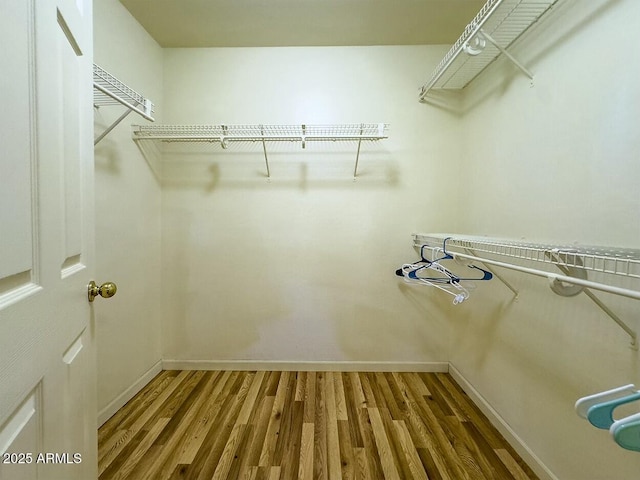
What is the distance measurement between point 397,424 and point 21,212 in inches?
72.6

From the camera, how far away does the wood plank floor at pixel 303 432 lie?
123cm

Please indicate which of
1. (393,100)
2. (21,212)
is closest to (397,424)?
(21,212)

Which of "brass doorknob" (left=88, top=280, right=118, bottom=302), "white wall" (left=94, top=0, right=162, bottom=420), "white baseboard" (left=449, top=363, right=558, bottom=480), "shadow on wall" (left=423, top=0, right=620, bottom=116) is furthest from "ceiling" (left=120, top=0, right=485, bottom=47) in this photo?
"white baseboard" (left=449, top=363, right=558, bottom=480)

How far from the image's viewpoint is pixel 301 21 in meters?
1.73

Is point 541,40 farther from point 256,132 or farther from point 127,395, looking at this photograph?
point 127,395

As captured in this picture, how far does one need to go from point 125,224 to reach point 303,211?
3.92 feet

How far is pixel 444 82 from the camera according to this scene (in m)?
1.86

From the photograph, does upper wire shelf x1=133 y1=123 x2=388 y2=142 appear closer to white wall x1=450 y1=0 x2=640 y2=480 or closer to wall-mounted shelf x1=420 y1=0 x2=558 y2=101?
wall-mounted shelf x1=420 y1=0 x2=558 y2=101

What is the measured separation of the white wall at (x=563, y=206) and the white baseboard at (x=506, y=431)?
37 mm

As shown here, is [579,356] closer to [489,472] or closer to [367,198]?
[489,472]

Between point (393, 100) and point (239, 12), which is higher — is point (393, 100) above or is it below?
below

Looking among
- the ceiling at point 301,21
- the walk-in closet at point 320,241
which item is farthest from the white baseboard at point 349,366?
the ceiling at point 301,21

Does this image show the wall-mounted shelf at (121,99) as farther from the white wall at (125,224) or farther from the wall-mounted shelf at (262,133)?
the wall-mounted shelf at (262,133)

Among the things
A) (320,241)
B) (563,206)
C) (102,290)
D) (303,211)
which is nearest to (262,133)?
(303,211)
